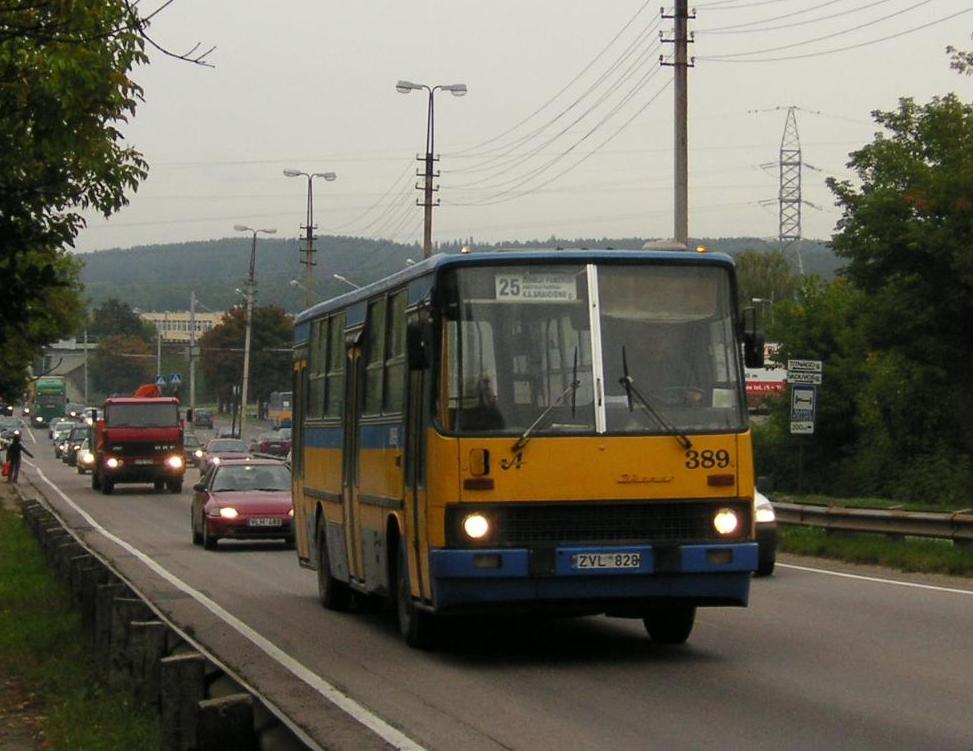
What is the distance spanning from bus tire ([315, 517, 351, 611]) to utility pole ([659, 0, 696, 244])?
606 inches

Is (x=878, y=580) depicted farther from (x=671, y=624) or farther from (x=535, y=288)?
(x=535, y=288)

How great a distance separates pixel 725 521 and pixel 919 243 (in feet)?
122

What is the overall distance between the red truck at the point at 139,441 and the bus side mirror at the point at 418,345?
44.5 metres

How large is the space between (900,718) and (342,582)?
836cm

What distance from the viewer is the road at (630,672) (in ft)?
34.1

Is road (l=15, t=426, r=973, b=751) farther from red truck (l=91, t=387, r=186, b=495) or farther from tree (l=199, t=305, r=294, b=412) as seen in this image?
tree (l=199, t=305, r=294, b=412)

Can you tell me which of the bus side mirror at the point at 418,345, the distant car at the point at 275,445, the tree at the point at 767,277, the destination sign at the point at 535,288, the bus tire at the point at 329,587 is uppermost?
the tree at the point at 767,277

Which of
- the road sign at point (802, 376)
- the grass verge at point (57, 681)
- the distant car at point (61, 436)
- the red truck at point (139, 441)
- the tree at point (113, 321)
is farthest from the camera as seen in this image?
the tree at point (113, 321)

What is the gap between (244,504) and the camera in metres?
31.0

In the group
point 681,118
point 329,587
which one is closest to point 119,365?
point 681,118

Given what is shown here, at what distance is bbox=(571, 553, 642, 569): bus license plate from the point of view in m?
13.4

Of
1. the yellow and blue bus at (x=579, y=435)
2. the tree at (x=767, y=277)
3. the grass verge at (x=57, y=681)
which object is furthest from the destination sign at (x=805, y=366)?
the tree at (x=767, y=277)

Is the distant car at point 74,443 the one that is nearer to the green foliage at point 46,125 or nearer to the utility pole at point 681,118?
the utility pole at point 681,118

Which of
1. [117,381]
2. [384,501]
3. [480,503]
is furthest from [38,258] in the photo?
[117,381]
